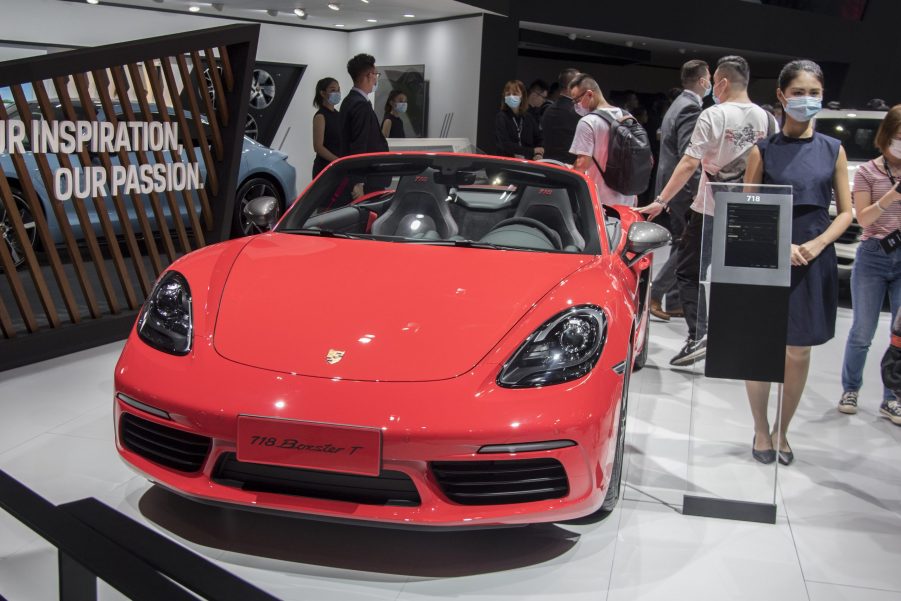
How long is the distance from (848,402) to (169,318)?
3419mm

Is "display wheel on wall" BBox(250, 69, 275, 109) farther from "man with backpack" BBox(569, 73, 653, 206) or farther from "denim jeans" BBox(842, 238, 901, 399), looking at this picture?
"denim jeans" BBox(842, 238, 901, 399)

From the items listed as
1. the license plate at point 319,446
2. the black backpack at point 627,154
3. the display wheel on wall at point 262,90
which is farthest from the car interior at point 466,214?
the display wheel on wall at point 262,90

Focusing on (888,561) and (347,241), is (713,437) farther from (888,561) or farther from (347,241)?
(347,241)

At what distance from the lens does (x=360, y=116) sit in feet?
20.6

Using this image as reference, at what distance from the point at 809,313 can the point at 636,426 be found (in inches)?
39.5

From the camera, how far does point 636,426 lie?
4043 millimetres

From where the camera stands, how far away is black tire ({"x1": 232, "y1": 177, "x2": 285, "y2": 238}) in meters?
8.37

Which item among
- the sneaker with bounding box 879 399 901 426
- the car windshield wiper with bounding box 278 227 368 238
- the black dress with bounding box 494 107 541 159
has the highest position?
the black dress with bounding box 494 107 541 159

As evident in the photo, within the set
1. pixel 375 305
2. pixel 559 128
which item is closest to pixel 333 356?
pixel 375 305

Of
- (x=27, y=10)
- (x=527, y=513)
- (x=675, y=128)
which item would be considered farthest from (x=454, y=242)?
(x=27, y=10)

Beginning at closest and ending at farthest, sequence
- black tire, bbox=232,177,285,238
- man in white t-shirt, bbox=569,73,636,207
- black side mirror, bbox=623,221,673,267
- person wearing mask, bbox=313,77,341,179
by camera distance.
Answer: black side mirror, bbox=623,221,673,267 → man in white t-shirt, bbox=569,73,636,207 → person wearing mask, bbox=313,77,341,179 → black tire, bbox=232,177,285,238

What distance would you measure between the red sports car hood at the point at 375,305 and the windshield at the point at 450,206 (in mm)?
276

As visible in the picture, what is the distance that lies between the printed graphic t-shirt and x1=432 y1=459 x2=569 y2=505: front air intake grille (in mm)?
2830

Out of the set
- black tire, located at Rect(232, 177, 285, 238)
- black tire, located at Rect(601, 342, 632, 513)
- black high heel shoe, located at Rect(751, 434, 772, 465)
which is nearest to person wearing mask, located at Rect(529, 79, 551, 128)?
black tire, located at Rect(232, 177, 285, 238)
